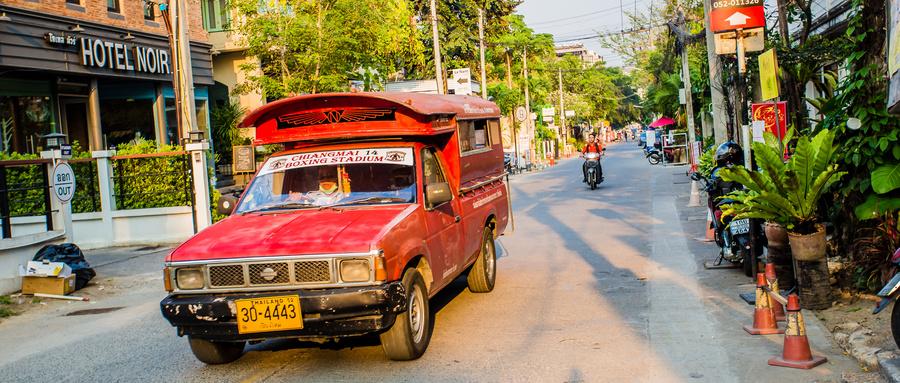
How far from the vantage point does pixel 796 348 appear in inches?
255

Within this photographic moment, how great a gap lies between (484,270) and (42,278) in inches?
243

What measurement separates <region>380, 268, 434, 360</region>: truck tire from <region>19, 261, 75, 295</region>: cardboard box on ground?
676cm

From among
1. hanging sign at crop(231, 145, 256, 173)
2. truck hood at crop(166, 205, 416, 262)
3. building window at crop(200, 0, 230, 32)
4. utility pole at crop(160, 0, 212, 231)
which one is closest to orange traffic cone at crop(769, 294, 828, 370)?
truck hood at crop(166, 205, 416, 262)

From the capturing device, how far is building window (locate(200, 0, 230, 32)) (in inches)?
1238

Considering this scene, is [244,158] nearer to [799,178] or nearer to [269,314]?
[269,314]

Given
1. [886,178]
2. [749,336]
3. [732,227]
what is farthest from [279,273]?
[732,227]

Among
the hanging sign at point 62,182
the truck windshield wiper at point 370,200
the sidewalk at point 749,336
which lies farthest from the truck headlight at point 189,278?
the hanging sign at point 62,182

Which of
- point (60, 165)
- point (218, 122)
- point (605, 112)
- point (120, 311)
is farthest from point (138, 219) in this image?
point (605, 112)

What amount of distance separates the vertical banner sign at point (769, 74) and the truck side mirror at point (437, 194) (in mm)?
3796

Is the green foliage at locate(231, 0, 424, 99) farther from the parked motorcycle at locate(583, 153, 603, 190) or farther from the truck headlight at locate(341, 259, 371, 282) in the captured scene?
the truck headlight at locate(341, 259, 371, 282)

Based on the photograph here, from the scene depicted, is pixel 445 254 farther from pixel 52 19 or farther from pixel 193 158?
pixel 52 19

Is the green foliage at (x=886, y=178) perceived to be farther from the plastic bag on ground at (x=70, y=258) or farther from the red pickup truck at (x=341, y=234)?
the plastic bag on ground at (x=70, y=258)

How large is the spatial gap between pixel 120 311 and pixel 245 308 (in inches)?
201

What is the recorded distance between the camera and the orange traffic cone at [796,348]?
640cm
